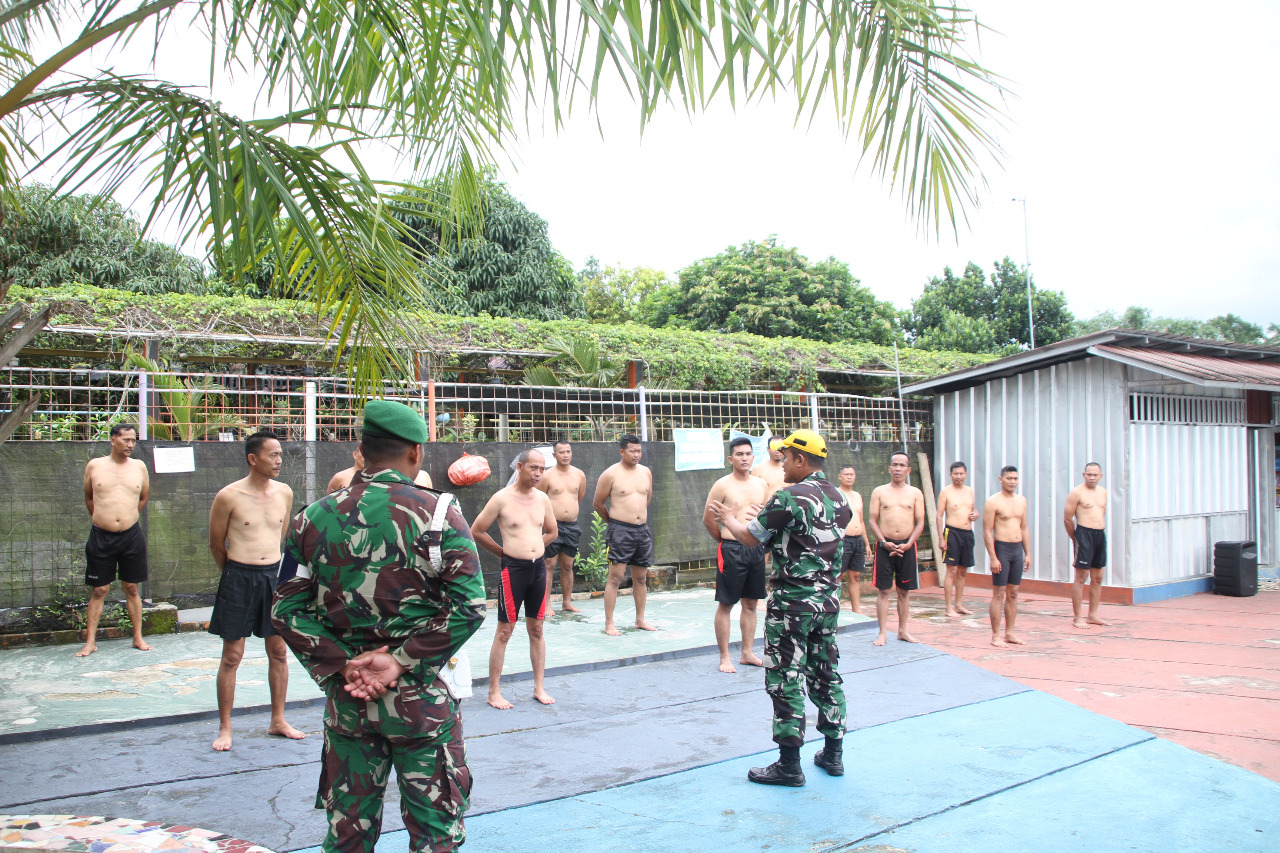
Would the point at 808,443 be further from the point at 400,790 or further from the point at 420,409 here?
the point at 420,409

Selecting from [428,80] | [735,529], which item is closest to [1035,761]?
[735,529]

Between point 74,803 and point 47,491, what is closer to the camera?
point 74,803

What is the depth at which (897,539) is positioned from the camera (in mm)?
8469

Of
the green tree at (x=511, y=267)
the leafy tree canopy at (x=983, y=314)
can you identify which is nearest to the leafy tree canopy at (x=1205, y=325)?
the leafy tree canopy at (x=983, y=314)

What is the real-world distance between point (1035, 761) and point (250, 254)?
15.4 feet

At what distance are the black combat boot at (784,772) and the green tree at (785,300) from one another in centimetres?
2230

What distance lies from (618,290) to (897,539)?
96.8 feet

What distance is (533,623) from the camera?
597cm

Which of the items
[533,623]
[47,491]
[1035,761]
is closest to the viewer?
[1035,761]

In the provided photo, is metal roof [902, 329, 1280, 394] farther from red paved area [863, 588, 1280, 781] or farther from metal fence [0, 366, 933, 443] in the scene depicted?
red paved area [863, 588, 1280, 781]

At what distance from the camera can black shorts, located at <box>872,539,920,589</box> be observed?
8148mm

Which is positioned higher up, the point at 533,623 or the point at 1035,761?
the point at 533,623

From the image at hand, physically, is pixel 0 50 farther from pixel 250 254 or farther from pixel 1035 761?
pixel 1035 761

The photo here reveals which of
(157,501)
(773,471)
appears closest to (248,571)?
(157,501)
